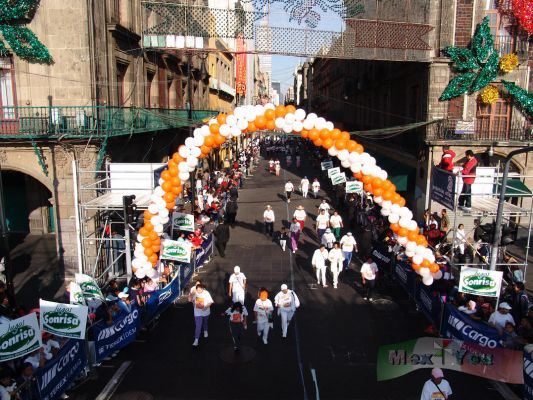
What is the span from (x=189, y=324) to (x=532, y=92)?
728 inches

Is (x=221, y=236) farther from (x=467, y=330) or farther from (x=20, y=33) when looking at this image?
(x=467, y=330)

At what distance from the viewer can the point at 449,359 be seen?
A: 9055 millimetres

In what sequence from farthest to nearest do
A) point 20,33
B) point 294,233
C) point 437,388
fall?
1. point 294,233
2. point 20,33
3. point 437,388

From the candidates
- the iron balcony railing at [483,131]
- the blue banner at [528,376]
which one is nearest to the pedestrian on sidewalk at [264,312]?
the blue banner at [528,376]

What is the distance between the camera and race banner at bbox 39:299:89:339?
31.1ft

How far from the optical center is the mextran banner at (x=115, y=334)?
10711mm

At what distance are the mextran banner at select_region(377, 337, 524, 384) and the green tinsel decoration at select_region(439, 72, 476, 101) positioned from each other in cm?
1497

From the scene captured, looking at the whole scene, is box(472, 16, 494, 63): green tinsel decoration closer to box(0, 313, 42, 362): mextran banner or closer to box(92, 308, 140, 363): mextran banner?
box(92, 308, 140, 363): mextran banner

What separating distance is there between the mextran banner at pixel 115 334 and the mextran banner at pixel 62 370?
0.44 m

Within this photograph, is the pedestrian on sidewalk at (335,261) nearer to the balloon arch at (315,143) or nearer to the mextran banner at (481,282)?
the balloon arch at (315,143)

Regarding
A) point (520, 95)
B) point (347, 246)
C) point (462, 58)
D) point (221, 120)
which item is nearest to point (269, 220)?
point (347, 246)

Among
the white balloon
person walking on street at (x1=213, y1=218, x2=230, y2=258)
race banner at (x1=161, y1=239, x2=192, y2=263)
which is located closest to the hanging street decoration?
race banner at (x1=161, y1=239, x2=192, y2=263)

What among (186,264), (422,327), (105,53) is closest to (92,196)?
(186,264)

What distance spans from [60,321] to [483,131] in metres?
19.6
